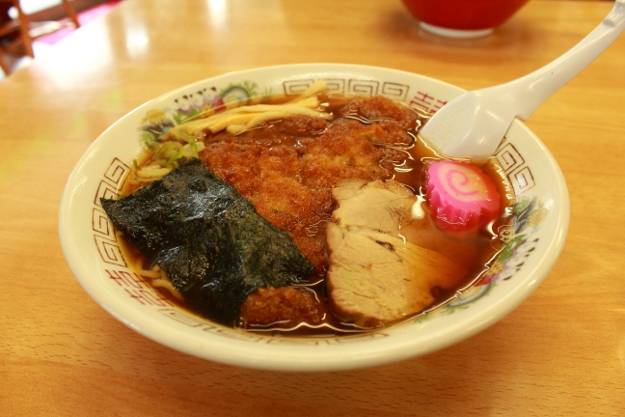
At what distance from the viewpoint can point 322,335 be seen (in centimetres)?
93

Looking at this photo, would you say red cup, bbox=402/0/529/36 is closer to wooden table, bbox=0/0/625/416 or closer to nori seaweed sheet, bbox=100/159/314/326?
wooden table, bbox=0/0/625/416

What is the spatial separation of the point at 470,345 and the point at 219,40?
2204mm

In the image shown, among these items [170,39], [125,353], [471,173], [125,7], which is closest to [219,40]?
[170,39]

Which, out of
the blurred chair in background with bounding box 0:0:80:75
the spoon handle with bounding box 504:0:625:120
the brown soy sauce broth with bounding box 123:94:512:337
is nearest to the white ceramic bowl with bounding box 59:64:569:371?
the brown soy sauce broth with bounding box 123:94:512:337

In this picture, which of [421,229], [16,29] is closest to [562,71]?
[421,229]

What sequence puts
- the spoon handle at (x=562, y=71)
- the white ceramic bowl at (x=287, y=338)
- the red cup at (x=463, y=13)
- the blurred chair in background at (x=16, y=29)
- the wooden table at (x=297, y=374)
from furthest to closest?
the blurred chair in background at (x=16, y=29), the red cup at (x=463, y=13), the spoon handle at (x=562, y=71), the wooden table at (x=297, y=374), the white ceramic bowl at (x=287, y=338)

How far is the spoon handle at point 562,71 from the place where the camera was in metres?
1.38

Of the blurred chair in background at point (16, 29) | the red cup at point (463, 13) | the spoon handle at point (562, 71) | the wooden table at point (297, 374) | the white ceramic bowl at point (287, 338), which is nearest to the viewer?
the white ceramic bowl at point (287, 338)

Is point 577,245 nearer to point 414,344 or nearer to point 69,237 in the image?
point 414,344

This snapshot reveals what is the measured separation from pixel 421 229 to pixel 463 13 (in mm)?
1603

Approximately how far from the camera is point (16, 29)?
16.3 feet

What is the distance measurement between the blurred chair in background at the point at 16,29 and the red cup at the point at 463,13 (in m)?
3.90

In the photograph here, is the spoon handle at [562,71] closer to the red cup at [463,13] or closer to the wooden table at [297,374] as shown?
the wooden table at [297,374]

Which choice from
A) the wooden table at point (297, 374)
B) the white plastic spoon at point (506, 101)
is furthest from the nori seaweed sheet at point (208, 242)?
the white plastic spoon at point (506, 101)
